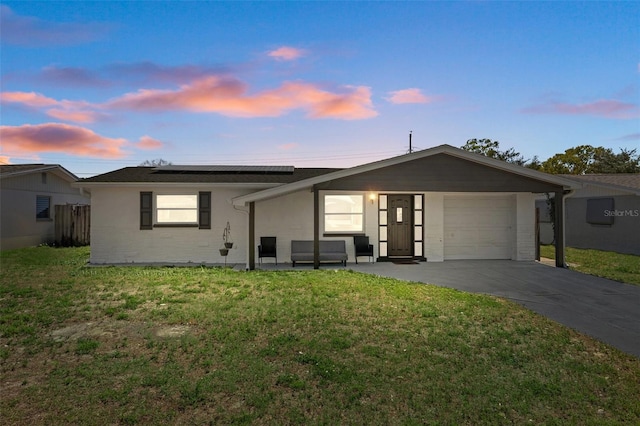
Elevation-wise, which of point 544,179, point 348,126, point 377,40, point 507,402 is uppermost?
point 377,40

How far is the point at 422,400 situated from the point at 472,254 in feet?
36.2

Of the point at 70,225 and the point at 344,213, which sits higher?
the point at 344,213

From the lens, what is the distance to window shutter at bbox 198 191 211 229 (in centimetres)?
→ 1258

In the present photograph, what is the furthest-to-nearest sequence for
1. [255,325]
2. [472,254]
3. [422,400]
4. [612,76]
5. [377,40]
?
[612,76]
[472,254]
[377,40]
[255,325]
[422,400]

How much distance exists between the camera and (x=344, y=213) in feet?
41.5

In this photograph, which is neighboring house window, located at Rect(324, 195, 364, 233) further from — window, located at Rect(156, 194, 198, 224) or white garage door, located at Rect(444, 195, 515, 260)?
window, located at Rect(156, 194, 198, 224)

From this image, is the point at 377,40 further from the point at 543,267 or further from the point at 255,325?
the point at 255,325

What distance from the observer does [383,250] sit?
504 inches

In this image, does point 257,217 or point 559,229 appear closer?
point 559,229

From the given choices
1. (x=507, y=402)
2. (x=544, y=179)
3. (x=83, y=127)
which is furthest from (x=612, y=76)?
(x=83, y=127)

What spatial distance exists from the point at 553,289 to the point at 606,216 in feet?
37.4

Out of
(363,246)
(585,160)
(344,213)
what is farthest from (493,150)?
(363,246)

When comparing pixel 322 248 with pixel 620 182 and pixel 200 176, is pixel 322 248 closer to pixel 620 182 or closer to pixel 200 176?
pixel 200 176

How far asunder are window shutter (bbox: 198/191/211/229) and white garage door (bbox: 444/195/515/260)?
874cm
